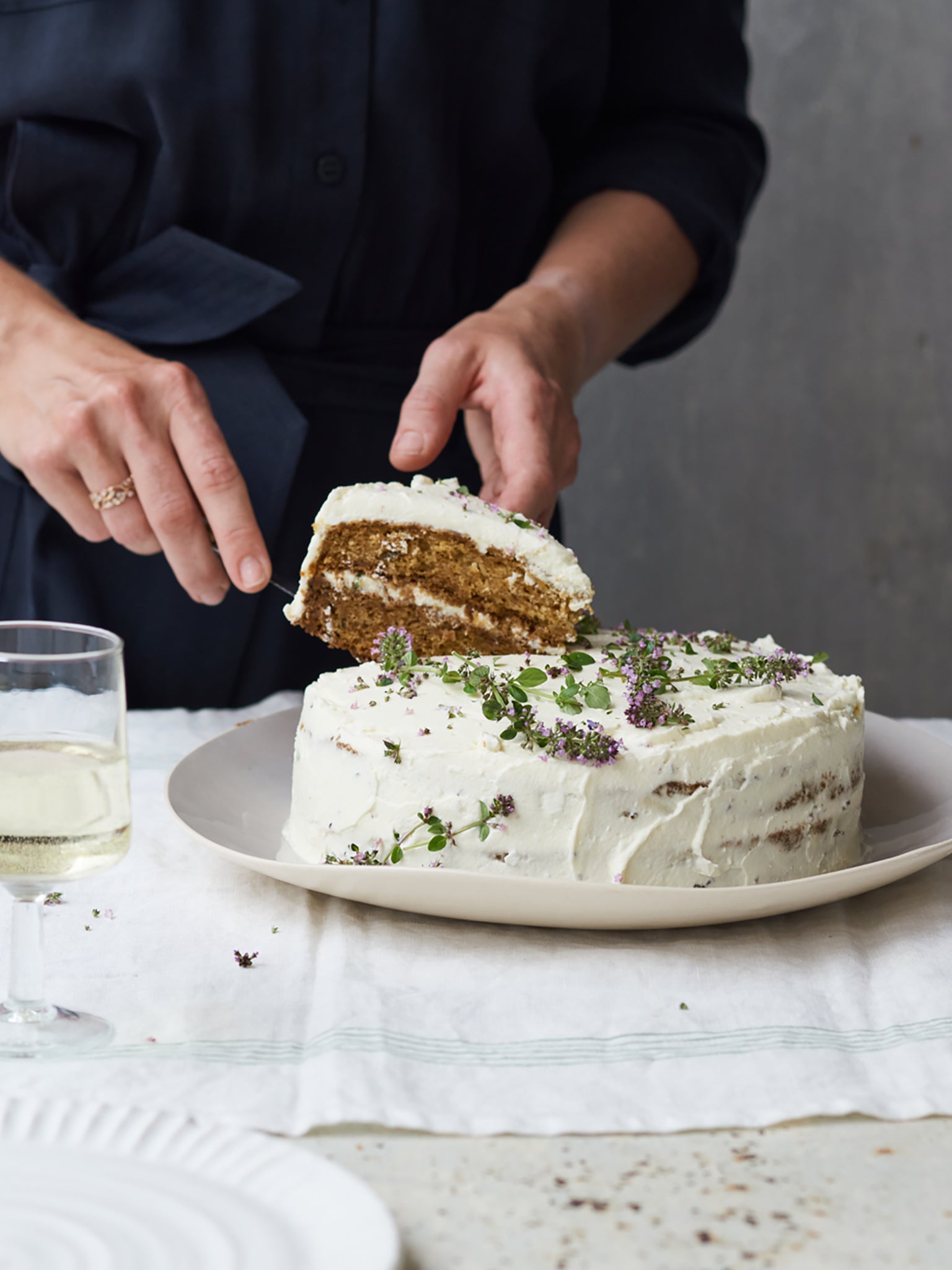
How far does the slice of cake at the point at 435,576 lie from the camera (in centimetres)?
193

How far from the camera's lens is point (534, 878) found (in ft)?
4.65

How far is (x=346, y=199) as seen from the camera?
2.54 m

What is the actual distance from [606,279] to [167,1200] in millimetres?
2164

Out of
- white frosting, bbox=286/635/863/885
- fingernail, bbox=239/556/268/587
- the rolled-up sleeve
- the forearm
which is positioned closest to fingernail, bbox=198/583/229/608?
fingernail, bbox=239/556/268/587

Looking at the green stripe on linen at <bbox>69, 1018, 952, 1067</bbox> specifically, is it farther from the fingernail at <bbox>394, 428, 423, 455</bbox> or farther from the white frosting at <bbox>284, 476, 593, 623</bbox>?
→ the fingernail at <bbox>394, 428, 423, 455</bbox>

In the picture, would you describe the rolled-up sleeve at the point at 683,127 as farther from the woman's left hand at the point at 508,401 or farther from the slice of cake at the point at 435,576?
the slice of cake at the point at 435,576

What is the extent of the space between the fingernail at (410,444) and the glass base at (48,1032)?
1.13 metres

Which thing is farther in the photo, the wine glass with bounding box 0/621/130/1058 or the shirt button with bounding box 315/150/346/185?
the shirt button with bounding box 315/150/346/185

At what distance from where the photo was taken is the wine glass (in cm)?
122

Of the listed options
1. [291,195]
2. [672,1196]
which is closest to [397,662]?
[672,1196]

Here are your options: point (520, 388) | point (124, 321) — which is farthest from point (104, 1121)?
point (124, 321)

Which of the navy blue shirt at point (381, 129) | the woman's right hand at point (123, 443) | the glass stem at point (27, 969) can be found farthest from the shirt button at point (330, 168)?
the glass stem at point (27, 969)

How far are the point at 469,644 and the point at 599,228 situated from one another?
3.83 feet

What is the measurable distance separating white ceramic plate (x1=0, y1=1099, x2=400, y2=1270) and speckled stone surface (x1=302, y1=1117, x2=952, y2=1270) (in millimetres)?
86
